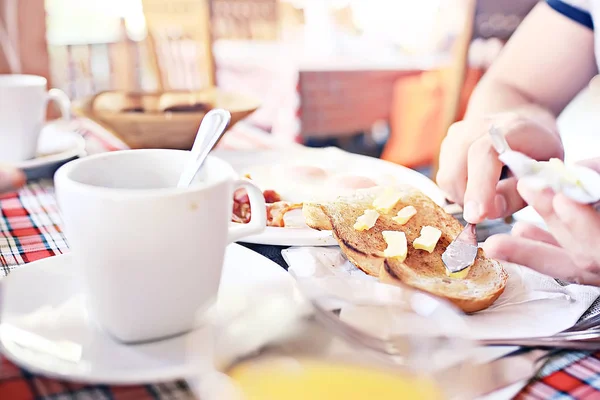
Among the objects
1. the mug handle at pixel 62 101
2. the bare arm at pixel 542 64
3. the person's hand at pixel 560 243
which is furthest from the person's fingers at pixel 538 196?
the mug handle at pixel 62 101

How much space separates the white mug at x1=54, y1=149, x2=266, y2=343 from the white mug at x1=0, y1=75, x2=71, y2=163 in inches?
16.0

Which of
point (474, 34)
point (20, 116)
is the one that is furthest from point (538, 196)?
point (474, 34)

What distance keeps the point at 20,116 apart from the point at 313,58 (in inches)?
89.7

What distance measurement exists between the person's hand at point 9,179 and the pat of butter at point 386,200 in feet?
1.08

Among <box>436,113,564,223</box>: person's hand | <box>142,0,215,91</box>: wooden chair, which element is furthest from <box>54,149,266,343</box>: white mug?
<box>142,0,215,91</box>: wooden chair

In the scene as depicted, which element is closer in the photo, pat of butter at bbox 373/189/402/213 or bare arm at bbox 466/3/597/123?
pat of butter at bbox 373/189/402/213

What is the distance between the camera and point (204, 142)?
418mm

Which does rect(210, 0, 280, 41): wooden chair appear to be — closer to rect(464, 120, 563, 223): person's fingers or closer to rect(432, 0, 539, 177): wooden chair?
rect(432, 0, 539, 177): wooden chair

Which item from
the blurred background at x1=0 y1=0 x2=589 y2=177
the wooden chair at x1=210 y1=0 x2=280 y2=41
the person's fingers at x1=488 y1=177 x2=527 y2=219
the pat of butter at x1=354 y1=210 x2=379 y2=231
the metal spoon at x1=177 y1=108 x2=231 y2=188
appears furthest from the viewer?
the wooden chair at x1=210 y1=0 x2=280 y2=41

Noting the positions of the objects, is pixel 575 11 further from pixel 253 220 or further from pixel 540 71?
pixel 253 220

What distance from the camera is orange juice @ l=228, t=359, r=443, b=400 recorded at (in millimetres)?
248

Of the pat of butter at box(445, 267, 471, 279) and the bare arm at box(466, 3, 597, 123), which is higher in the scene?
the bare arm at box(466, 3, 597, 123)

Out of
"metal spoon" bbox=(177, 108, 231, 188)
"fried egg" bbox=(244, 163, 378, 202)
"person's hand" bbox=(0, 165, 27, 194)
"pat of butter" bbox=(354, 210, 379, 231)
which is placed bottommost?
"fried egg" bbox=(244, 163, 378, 202)

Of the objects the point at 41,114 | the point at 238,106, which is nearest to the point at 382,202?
Result: the point at 238,106
